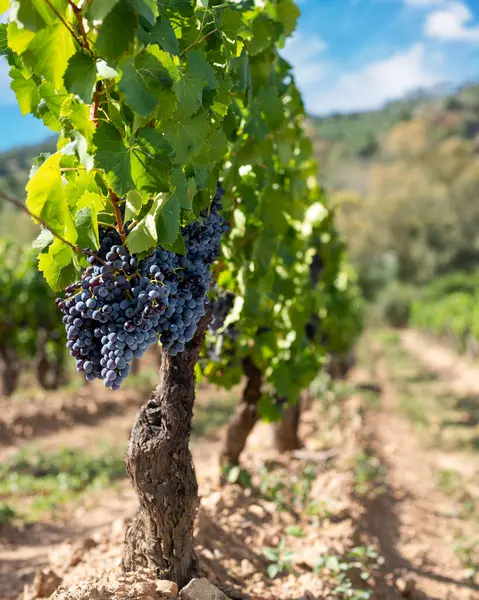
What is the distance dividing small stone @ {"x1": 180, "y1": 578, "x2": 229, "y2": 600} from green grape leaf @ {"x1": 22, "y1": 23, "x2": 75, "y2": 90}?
2.26 meters

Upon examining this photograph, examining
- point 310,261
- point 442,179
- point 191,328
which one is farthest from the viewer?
point 442,179

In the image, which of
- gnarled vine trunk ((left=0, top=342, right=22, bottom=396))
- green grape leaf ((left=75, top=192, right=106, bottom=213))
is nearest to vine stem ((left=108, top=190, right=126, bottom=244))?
green grape leaf ((left=75, top=192, right=106, bottom=213))

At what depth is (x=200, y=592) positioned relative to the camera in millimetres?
2689

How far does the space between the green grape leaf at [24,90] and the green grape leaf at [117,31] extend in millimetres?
624

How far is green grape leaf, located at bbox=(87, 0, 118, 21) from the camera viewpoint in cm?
163

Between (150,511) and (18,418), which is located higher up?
(18,418)

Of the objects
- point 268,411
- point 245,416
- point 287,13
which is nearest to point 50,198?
point 287,13

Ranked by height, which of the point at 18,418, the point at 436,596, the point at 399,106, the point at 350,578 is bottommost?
the point at 436,596

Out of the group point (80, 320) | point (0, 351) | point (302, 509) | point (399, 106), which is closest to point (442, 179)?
point (0, 351)

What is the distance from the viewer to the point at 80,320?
225 centimetres

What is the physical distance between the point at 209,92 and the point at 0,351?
11348 mm

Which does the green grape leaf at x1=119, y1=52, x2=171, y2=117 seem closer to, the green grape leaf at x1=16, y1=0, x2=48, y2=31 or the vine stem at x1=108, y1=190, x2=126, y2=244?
the green grape leaf at x1=16, y1=0, x2=48, y2=31

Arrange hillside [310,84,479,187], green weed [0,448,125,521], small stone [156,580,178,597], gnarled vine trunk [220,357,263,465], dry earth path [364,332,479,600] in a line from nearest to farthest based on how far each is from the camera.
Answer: small stone [156,580,178,597] → dry earth path [364,332,479,600] → gnarled vine trunk [220,357,263,465] → green weed [0,448,125,521] → hillside [310,84,479,187]

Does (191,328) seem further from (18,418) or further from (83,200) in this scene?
(18,418)
